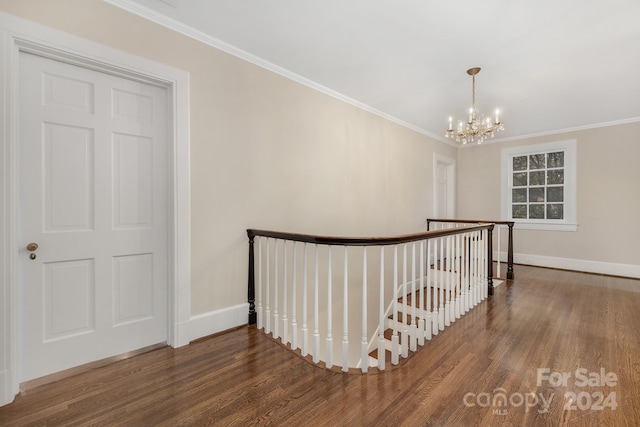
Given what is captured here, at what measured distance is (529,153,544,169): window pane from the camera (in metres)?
5.21

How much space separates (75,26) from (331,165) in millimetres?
2438

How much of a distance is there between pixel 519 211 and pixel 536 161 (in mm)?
981

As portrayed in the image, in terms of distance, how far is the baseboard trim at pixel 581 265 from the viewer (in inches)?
174

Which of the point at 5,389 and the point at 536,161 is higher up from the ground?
the point at 536,161

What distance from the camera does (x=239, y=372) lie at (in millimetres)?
1890

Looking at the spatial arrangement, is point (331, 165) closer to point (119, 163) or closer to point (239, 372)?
point (119, 163)

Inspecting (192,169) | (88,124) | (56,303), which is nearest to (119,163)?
(88,124)

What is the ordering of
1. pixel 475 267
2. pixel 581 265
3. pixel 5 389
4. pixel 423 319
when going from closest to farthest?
pixel 5 389
pixel 423 319
pixel 475 267
pixel 581 265

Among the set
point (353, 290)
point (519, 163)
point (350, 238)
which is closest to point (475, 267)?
point (353, 290)

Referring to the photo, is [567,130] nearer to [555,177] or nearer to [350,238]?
[555,177]

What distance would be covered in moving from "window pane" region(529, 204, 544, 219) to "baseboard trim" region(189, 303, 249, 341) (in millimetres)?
5509

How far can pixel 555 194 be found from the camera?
5.09 meters

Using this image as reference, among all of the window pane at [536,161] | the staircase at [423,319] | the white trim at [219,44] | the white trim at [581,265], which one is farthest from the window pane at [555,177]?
the white trim at [219,44]

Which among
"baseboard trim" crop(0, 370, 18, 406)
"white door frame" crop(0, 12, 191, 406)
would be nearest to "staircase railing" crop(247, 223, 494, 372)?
"white door frame" crop(0, 12, 191, 406)
